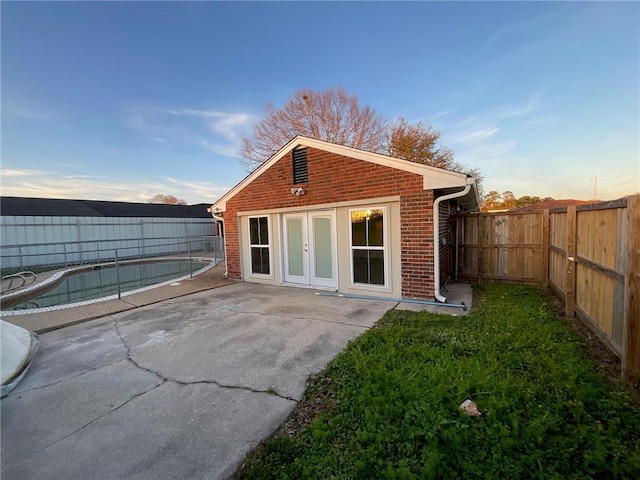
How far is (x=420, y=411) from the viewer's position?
220cm

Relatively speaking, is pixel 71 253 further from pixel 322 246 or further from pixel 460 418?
pixel 460 418

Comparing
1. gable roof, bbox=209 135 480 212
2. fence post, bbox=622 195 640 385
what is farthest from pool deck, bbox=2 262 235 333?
fence post, bbox=622 195 640 385

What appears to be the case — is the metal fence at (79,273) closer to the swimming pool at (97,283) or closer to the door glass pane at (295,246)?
the swimming pool at (97,283)

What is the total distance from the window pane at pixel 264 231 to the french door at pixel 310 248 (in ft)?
1.91

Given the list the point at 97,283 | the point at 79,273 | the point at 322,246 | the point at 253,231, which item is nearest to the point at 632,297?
the point at 322,246

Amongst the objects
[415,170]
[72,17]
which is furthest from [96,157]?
[415,170]

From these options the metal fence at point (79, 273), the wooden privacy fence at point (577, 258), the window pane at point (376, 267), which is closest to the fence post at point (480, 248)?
the wooden privacy fence at point (577, 258)

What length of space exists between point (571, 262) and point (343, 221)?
409 cm

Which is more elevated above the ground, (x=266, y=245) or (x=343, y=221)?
(x=343, y=221)

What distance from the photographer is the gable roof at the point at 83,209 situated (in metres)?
15.6

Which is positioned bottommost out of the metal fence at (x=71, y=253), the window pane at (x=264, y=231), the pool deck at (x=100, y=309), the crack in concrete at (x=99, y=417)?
the crack in concrete at (x=99, y=417)

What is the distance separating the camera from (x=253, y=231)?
8.15 meters

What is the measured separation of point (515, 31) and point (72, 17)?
10.1m

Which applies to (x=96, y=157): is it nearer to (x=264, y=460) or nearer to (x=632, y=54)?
(x=264, y=460)
